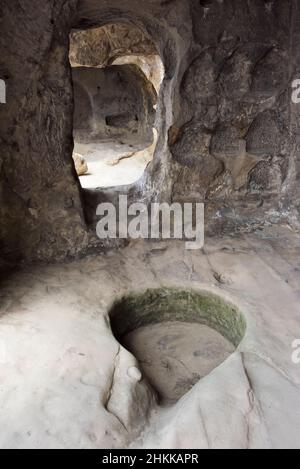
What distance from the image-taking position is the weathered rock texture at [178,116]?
10.5 feet

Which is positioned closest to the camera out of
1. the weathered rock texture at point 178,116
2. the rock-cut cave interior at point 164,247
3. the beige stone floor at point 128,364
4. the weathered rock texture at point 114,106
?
the beige stone floor at point 128,364

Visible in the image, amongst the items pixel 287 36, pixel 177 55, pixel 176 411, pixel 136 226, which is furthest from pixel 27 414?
pixel 287 36

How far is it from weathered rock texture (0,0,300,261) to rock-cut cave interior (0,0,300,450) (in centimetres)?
1

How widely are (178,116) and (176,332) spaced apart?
73.4 inches

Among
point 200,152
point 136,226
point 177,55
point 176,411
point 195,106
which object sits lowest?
point 176,411

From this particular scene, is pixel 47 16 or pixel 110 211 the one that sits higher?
pixel 47 16

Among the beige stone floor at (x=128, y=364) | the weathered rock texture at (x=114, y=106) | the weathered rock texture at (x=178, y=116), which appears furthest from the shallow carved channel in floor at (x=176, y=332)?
the weathered rock texture at (x=114, y=106)

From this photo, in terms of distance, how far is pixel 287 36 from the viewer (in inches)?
148

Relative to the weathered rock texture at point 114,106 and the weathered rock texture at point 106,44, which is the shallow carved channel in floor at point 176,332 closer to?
the weathered rock texture at point 106,44

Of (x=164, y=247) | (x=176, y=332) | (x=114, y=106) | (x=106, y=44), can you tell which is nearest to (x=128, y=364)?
(x=176, y=332)

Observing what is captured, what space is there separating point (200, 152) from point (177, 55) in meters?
0.86

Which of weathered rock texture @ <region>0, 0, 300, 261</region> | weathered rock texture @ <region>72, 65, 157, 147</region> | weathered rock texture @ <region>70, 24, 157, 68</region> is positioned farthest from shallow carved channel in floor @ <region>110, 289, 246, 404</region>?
weathered rock texture @ <region>72, 65, 157, 147</region>

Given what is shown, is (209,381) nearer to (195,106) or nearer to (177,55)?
(195,106)

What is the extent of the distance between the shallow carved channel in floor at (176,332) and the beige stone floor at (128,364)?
0.40 ft
